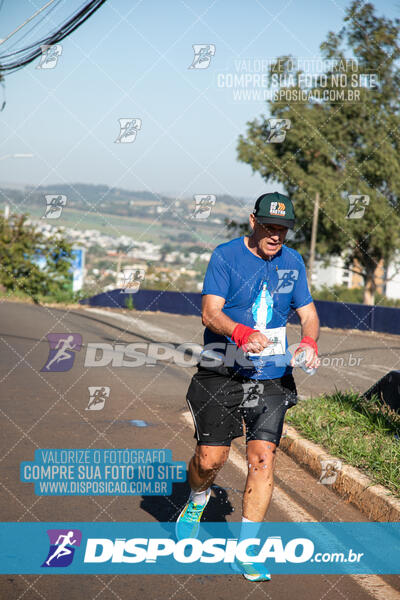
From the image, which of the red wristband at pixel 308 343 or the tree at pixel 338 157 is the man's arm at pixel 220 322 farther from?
the tree at pixel 338 157

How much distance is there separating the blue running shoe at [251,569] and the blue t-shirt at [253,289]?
3.28ft

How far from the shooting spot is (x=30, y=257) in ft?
158

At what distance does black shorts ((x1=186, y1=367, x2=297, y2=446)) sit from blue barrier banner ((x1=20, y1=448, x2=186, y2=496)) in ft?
4.50

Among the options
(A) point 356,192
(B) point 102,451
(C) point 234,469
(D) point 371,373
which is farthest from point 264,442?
(A) point 356,192

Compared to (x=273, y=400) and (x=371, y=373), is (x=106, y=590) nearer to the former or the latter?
(x=273, y=400)

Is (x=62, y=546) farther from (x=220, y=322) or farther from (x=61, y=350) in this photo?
(x=61, y=350)

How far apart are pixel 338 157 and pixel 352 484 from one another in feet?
135

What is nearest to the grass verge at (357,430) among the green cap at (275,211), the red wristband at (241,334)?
the red wristband at (241,334)

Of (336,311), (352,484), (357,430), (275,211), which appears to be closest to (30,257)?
(336,311)

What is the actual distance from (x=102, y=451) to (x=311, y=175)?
39.3 meters

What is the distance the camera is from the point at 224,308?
4.08m

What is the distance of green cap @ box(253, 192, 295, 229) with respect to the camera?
3.93m

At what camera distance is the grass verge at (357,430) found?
5480 mm

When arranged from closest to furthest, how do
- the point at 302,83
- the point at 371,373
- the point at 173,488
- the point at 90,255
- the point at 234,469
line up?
the point at 173,488 → the point at 234,469 → the point at 371,373 → the point at 302,83 → the point at 90,255
